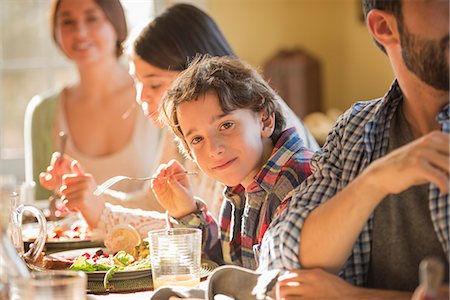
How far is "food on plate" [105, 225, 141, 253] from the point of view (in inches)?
80.4

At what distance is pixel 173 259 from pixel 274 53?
4870 mm

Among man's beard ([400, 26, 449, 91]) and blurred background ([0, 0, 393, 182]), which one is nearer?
man's beard ([400, 26, 449, 91])

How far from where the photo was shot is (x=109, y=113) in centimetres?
342

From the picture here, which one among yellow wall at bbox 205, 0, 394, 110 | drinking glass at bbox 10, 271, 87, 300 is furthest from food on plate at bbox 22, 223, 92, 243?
yellow wall at bbox 205, 0, 394, 110

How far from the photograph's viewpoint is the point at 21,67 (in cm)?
548

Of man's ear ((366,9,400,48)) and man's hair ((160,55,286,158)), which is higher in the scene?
man's ear ((366,9,400,48))

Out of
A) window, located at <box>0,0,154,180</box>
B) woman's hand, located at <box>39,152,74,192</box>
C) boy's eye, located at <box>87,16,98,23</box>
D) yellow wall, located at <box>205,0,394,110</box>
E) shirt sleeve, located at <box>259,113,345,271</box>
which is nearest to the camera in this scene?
shirt sleeve, located at <box>259,113,345,271</box>

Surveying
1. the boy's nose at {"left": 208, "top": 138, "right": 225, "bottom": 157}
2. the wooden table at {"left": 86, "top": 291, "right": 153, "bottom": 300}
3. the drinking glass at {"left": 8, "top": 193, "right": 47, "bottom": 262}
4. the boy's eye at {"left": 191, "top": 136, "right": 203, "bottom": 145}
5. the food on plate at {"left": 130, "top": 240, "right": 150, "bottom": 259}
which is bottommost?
the wooden table at {"left": 86, "top": 291, "right": 153, "bottom": 300}

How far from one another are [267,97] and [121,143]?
1486 millimetres

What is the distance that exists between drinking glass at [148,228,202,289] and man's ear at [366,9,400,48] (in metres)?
0.53

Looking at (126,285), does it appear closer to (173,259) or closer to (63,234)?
(173,259)

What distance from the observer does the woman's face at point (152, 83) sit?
8.04ft

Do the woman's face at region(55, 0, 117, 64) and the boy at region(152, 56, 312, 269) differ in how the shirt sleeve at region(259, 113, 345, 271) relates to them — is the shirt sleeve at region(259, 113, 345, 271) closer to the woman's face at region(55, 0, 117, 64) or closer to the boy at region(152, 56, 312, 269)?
the boy at region(152, 56, 312, 269)

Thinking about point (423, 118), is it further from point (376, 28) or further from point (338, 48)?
point (338, 48)
